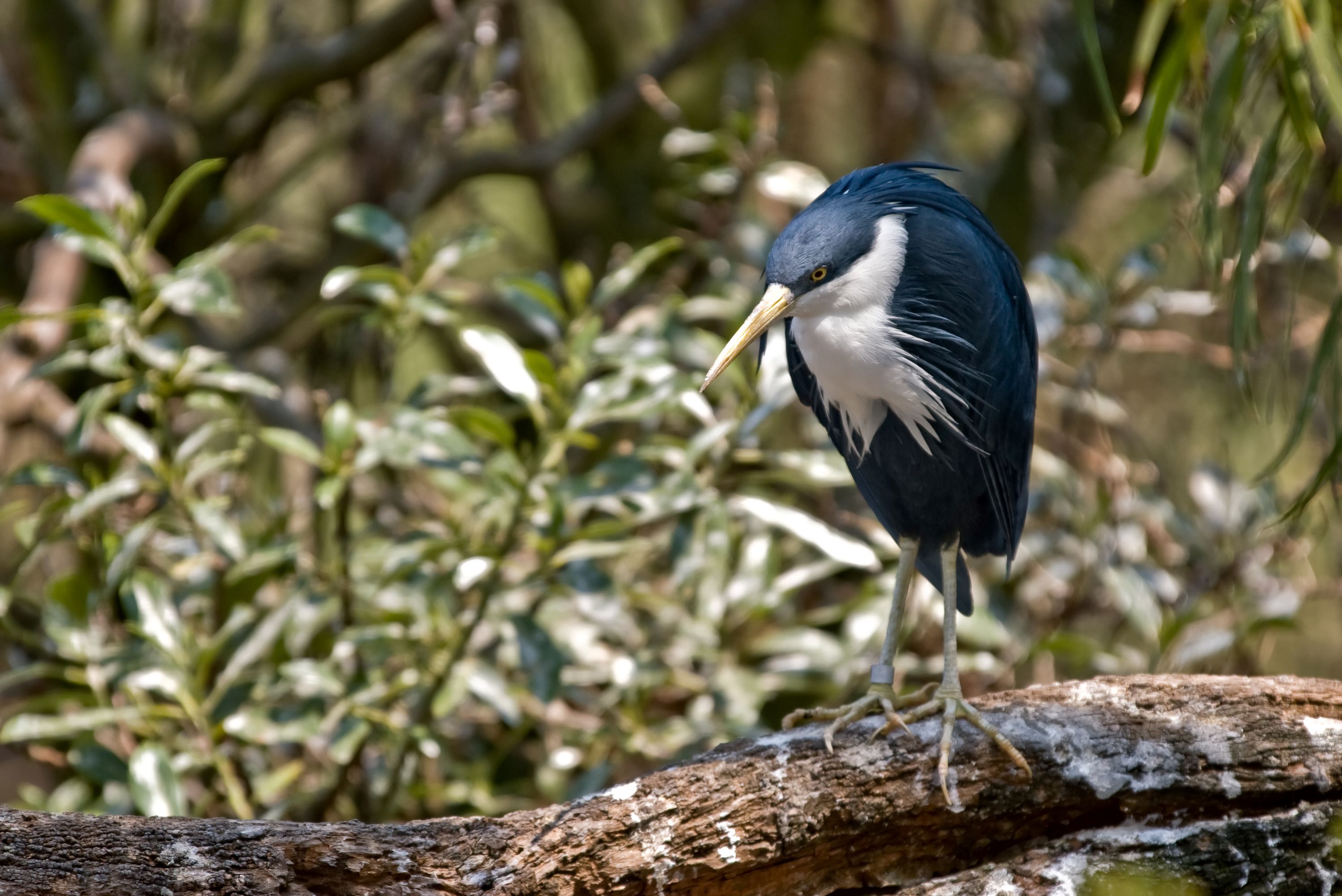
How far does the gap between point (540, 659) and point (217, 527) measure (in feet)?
2.45

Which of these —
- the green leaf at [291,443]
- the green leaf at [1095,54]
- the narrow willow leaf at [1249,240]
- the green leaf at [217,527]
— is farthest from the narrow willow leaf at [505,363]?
the narrow willow leaf at [1249,240]

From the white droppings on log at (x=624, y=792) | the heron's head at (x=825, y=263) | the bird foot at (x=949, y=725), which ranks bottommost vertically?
the bird foot at (x=949, y=725)

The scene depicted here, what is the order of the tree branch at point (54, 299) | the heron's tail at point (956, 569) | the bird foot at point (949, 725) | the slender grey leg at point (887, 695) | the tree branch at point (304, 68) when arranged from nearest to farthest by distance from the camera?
the bird foot at point (949, 725) < the slender grey leg at point (887, 695) < the heron's tail at point (956, 569) < the tree branch at point (54, 299) < the tree branch at point (304, 68)

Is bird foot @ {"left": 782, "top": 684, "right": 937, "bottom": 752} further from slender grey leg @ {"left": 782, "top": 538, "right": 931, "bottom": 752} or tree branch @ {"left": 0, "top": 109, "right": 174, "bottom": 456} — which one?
tree branch @ {"left": 0, "top": 109, "right": 174, "bottom": 456}

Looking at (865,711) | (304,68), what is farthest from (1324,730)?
(304,68)

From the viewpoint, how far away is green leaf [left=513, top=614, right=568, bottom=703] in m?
2.70

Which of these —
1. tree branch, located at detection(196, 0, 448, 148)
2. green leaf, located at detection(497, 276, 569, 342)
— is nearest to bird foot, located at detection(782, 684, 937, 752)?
green leaf, located at detection(497, 276, 569, 342)

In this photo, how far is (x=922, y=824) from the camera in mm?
1828

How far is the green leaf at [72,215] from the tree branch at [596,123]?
4.33 ft

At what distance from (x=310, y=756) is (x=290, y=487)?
42.3 inches

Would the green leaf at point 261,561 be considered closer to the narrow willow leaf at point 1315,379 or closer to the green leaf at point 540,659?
the green leaf at point 540,659

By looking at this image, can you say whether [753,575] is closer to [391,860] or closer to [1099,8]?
[391,860]

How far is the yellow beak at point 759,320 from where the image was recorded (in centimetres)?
186

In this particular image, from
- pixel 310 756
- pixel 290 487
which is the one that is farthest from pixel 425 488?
pixel 310 756
